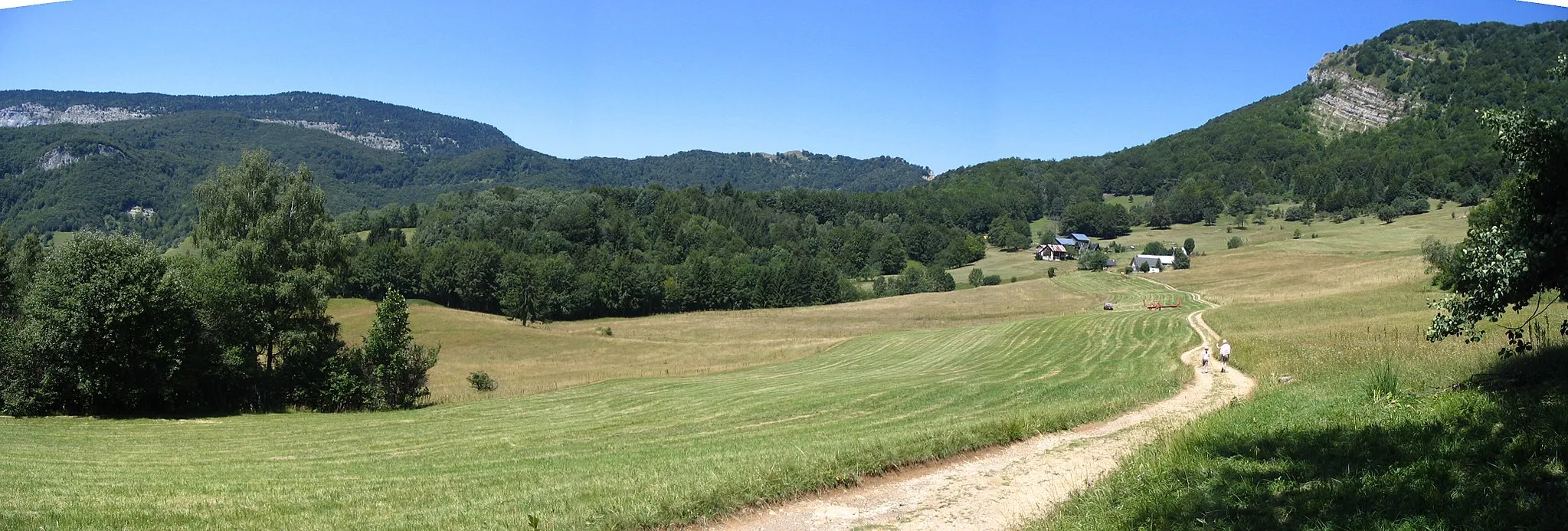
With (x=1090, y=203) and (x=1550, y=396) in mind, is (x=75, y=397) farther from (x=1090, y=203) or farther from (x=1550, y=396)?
(x=1090, y=203)

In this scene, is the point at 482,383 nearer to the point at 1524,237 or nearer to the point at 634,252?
the point at 1524,237

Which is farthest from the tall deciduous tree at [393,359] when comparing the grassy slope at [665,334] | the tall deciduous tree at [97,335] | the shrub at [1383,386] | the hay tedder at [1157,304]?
the hay tedder at [1157,304]

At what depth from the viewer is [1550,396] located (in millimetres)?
8961

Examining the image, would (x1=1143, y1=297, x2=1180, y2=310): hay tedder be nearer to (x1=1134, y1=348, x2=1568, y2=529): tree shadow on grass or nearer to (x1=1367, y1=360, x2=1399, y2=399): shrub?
(x1=1367, y1=360, x2=1399, y2=399): shrub

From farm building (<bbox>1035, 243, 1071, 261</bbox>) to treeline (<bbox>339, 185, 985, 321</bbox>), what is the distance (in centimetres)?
1352

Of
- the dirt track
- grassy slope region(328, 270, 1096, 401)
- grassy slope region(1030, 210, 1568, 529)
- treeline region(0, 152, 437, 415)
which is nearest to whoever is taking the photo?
grassy slope region(1030, 210, 1568, 529)

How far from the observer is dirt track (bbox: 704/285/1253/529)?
881 cm

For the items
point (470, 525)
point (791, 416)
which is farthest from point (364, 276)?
point (470, 525)

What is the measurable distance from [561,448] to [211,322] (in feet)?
76.6

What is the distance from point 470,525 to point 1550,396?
11.5 meters

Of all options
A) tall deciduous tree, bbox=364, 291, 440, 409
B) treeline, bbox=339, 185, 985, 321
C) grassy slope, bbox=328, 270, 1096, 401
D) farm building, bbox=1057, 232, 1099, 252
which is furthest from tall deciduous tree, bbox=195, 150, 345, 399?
farm building, bbox=1057, 232, 1099, 252

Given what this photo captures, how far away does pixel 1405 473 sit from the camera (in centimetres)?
736

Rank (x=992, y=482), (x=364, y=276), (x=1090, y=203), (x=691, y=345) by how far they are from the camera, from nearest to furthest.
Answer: (x=992, y=482) < (x=691, y=345) < (x=364, y=276) < (x=1090, y=203)

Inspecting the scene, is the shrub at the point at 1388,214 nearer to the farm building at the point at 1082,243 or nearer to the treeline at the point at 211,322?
the farm building at the point at 1082,243
